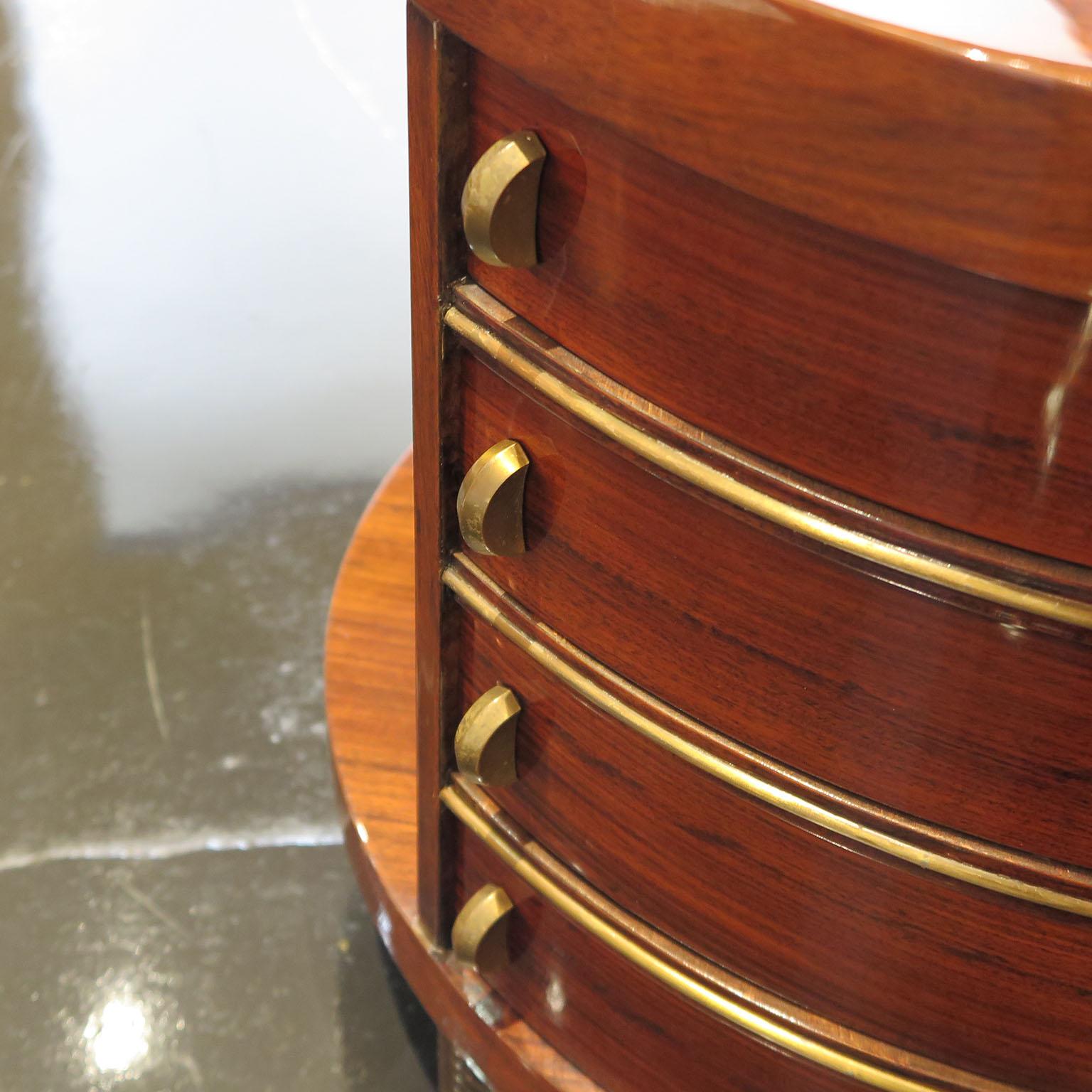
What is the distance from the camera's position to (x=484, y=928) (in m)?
0.80

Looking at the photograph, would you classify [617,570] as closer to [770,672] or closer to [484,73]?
[770,672]

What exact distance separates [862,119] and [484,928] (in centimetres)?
55

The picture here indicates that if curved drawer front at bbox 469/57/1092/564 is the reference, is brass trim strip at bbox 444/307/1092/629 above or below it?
below

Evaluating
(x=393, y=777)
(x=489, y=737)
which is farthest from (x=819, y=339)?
(x=393, y=777)

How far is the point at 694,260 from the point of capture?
49cm

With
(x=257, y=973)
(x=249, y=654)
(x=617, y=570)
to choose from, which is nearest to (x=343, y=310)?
(x=249, y=654)

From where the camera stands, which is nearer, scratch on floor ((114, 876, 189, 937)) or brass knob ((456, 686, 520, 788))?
brass knob ((456, 686, 520, 788))

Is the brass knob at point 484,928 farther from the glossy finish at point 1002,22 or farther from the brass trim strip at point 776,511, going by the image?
the glossy finish at point 1002,22

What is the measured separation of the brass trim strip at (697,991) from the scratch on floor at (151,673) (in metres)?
0.70

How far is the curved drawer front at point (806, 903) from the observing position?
1.90 feet

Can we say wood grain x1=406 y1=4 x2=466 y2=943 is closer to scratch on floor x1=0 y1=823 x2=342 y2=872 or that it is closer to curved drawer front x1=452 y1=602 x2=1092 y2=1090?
curved drawer front x1=452 y1=602 x2=1092 y2=1090

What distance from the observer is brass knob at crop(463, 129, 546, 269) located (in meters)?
0.51

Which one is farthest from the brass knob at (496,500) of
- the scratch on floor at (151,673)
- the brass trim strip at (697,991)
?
the scratch on floor at (151,673)

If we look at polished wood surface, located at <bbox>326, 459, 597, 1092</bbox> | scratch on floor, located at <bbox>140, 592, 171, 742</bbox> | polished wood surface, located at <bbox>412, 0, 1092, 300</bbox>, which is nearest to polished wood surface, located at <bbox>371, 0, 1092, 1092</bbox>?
polished wood surface, located at <bbox>412, 0, 1092, 300</bbox>
